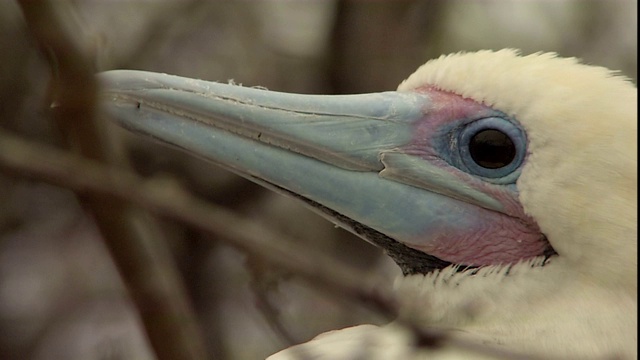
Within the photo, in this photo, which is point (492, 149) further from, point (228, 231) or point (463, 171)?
point (228, 231)

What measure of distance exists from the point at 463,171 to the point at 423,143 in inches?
4.0

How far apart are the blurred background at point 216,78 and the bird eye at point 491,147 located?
1.67m

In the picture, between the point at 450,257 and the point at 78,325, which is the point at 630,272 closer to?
the point at 450,257

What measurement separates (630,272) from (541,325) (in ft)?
0.62

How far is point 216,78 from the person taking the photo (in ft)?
16.3

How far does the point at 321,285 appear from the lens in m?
1.56

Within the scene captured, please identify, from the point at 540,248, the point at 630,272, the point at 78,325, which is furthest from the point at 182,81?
the point at 78,325

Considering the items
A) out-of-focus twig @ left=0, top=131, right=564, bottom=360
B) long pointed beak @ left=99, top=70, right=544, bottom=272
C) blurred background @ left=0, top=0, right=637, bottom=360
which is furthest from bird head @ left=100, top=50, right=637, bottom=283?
blurred background @ left=0, top=0, right=637, bottom=360

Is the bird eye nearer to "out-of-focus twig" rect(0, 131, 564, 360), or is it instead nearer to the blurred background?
"out-of-focus twig" rect(0, 131, 564, 360)

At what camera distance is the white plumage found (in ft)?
6.51

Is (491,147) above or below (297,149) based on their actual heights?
above

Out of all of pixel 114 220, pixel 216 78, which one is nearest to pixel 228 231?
pixel 114 220

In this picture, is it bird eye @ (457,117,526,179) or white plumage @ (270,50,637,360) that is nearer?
white plumage @ (270,50,637,360)

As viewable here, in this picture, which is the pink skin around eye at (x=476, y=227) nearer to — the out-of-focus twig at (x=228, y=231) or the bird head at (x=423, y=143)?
the bird head at (x=423, y=143)
